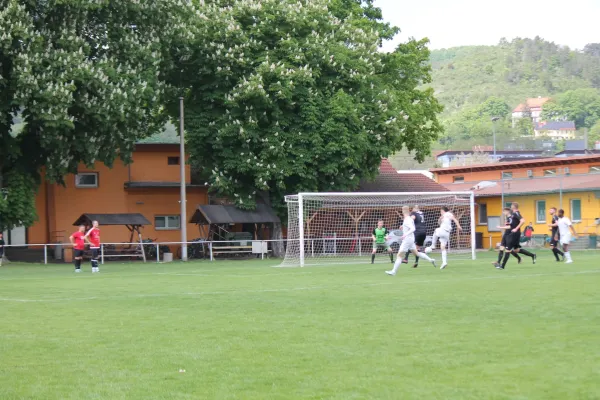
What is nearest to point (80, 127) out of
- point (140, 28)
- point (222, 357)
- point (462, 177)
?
point (140, 28)

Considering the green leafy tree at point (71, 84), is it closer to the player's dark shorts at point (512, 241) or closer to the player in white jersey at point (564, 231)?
the player in white jersey at point (564, 231)

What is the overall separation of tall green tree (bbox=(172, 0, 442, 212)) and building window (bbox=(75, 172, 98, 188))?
8.25 metres

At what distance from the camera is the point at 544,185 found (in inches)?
2547

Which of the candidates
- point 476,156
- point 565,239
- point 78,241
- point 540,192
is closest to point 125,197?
point 78,241

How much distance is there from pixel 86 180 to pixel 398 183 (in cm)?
2094

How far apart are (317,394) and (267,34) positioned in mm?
41032

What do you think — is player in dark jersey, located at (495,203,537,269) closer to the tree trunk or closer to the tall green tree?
the tall green tree

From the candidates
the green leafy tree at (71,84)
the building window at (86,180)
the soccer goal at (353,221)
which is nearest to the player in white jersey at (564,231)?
the soccer goal at (353,221)

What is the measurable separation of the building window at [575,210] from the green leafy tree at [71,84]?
29.6m

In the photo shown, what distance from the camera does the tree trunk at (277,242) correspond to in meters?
50.0

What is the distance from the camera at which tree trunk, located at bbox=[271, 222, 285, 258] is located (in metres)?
50.0

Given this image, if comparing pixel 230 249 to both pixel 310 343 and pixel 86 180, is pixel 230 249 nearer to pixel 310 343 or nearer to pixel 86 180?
pixel 86 180

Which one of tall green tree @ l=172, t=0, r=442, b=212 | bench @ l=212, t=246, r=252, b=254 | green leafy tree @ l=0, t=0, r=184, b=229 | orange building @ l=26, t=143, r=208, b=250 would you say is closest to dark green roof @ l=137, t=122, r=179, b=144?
Result: orange building @ l=26, t=143, r=208, b=250

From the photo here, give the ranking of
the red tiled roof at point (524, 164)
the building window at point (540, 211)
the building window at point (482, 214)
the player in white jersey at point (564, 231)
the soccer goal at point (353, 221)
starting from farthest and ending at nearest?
the red tiled roof at point (524, 164) < the building window at point (482, 214) < the building window at point (540, 211) < the soccer goal at point (353, 221) < the player in white jersey at point (564, 231)
